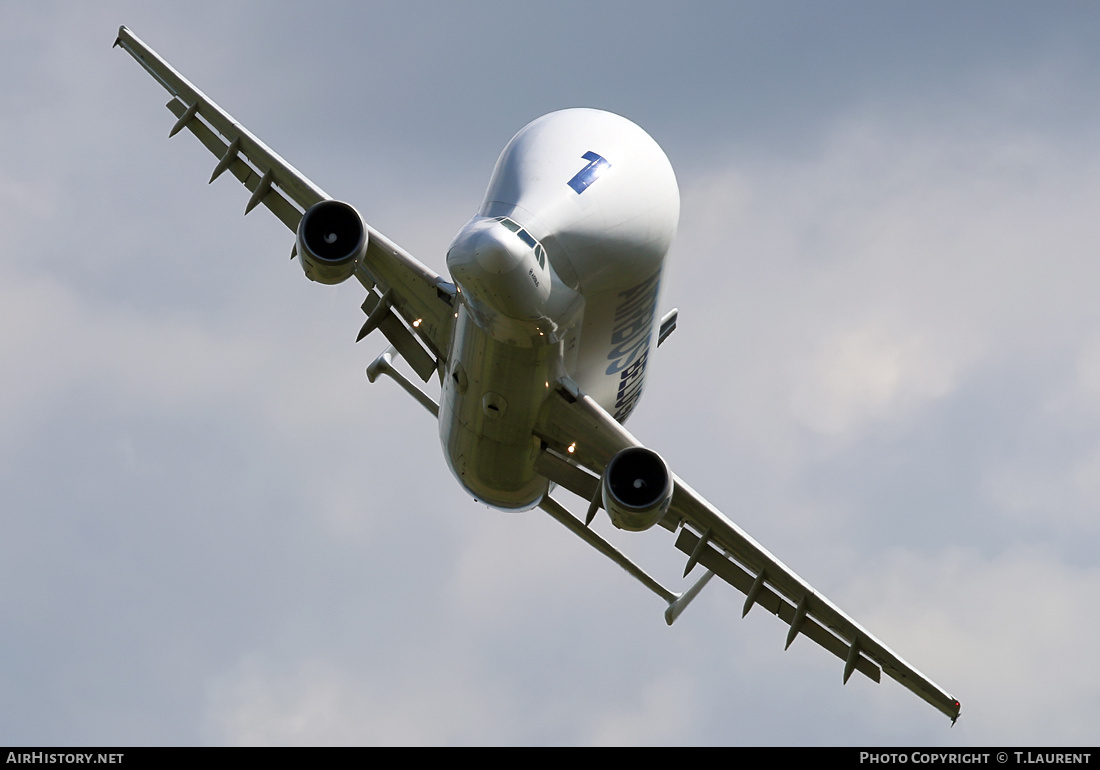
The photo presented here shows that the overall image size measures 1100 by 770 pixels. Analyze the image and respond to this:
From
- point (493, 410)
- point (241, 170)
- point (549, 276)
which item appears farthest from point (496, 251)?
point (241, 170)

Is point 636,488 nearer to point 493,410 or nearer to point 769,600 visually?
point 493,410

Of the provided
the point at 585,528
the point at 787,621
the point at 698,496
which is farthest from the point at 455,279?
the point at 787,621

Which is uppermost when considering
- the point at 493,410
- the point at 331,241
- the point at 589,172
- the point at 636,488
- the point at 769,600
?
the point at 589,172

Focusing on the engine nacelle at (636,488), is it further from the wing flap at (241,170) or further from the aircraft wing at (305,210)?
the wing flap at (241,170)

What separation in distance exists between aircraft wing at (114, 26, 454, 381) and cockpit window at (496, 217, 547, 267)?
4.20m

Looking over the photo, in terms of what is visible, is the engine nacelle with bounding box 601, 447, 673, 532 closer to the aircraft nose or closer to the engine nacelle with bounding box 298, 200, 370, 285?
the aircraft nose

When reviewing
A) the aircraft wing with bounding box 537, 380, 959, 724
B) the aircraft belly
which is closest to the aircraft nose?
the aircraft belly

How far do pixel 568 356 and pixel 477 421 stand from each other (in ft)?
7.01

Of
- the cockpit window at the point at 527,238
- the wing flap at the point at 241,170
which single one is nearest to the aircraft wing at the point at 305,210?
the wing flap at the point at 241,170

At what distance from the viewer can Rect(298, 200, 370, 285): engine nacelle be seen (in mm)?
24547

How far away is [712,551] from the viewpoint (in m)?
28.8

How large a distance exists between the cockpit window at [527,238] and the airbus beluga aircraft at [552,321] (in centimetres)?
4

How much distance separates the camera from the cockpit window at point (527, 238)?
2141cm

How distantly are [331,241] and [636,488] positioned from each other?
286 inches
